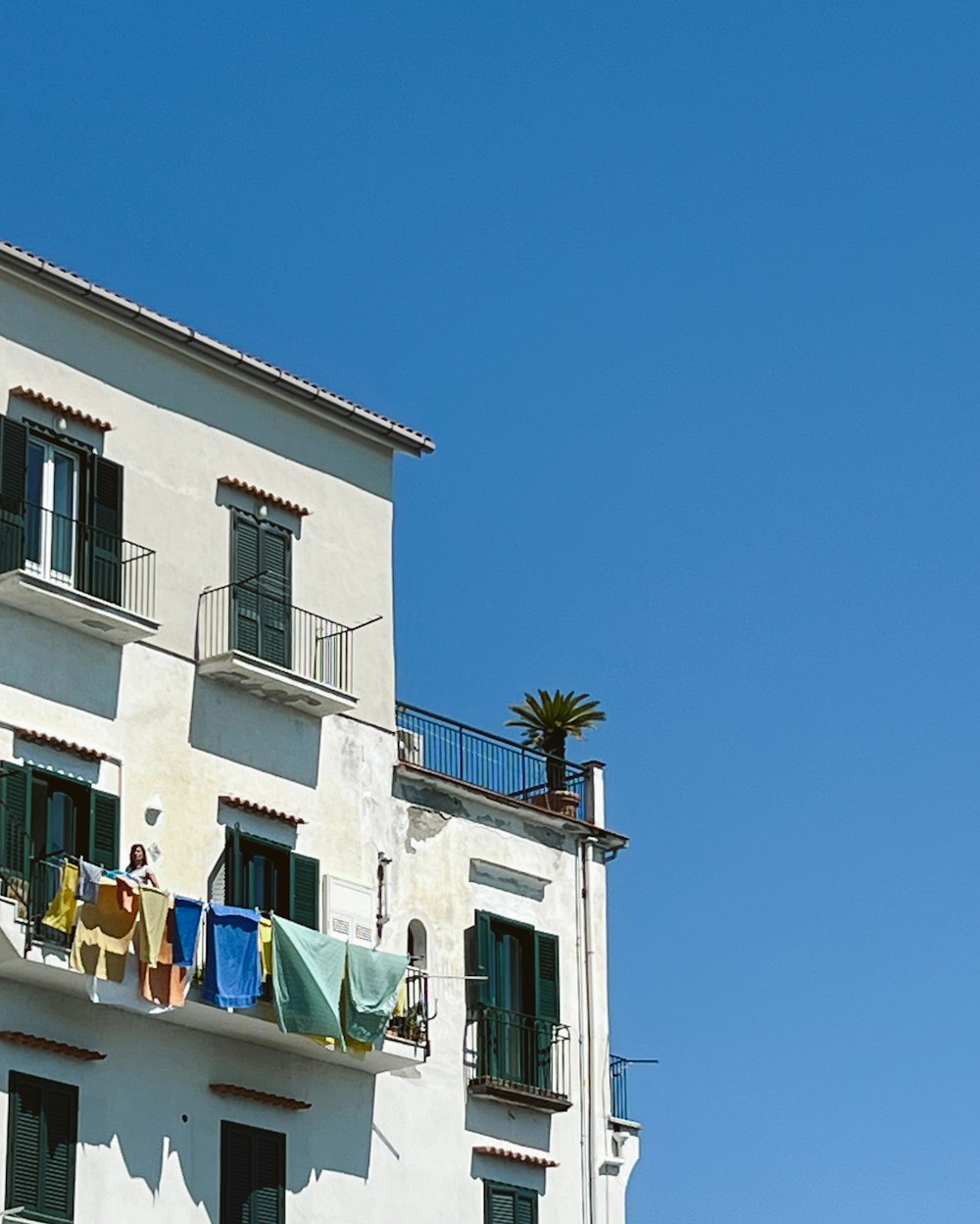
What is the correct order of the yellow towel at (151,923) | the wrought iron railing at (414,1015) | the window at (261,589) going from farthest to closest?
the window at (261,589), the wrought iron railing at (414,1015), the yellow towel at (151,923)

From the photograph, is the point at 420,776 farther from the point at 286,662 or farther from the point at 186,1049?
the point at 186,1049

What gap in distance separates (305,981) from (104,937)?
3.54 meters

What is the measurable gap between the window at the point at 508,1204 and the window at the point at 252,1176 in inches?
156

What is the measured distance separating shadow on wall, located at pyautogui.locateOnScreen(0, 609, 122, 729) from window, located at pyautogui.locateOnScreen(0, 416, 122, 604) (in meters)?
0.68

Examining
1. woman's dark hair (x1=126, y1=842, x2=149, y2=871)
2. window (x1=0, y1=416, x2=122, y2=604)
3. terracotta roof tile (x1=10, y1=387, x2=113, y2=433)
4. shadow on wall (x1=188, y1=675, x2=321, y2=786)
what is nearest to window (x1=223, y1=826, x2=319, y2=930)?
shadow on wall (x1=188, y1=675, x2=321, y2=786)

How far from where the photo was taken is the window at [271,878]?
3944 centimetres

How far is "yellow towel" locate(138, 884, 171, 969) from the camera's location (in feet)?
120

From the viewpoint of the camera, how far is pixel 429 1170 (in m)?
41.1

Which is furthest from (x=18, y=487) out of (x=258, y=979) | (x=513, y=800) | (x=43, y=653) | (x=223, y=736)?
(x=513, y=800)

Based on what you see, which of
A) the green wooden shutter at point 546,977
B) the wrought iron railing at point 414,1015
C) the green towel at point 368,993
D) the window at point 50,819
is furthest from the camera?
the green wooden shutter at point 546,977

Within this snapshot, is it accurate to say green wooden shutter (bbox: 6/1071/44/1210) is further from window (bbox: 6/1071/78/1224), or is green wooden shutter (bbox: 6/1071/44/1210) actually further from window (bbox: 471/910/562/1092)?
window (bbox: 471/910/562/1092)

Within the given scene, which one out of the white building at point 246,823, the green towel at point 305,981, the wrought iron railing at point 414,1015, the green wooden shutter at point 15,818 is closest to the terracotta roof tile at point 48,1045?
the white building at point 246,823

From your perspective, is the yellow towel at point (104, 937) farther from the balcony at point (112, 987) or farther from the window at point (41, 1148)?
the window at point (41, 1148)

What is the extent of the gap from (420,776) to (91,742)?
6.51 metres
